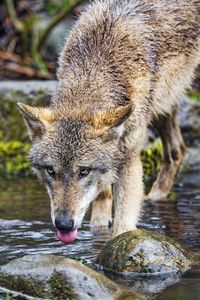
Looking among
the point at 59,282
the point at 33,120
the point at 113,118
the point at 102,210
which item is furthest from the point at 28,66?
the point at 59,282

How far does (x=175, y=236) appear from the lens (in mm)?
7863

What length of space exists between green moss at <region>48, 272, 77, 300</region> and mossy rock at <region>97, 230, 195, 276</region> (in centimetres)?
93

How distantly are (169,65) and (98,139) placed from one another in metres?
2.11

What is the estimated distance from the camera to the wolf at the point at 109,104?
22.5ft

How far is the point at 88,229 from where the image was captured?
8398 mm

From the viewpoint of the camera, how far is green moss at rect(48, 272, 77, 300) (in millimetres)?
5754

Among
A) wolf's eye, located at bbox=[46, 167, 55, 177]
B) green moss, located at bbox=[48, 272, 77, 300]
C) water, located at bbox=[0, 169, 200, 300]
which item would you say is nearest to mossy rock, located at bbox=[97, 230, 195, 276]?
water, located at bbox=[0, 169, 200, 300]

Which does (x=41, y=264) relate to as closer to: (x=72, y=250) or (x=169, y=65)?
(x=72, y=250)

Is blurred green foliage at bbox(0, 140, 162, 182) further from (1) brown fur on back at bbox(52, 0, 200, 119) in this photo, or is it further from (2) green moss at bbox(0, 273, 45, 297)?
(2) green moss at bbox(0, 273, 45, 297)

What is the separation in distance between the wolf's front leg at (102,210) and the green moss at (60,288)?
2.70 m

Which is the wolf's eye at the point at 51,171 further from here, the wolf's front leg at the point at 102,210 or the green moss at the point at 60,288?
the wolf's front leg at the point at 102,210

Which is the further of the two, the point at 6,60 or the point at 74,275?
the point at 6,60

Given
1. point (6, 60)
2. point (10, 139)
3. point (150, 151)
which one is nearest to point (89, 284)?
point (150, 151)

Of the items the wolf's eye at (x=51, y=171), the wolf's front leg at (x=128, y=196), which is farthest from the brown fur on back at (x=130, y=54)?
the wolf's eye at (x=51, y=171)
